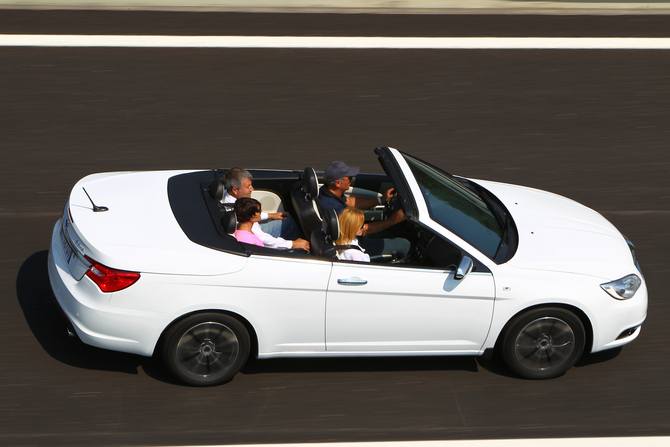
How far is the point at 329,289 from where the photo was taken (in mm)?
5086

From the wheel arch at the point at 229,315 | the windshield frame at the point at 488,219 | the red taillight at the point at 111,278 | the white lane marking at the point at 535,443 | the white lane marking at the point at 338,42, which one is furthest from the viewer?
the white lane marking at the point at 338,42

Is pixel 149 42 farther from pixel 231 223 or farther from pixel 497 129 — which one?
pixel 231 223

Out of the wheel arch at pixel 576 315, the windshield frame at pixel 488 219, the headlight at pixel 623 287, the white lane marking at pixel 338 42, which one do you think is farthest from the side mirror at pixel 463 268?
the white lane marking at pixel 338 42

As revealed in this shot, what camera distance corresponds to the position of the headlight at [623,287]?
5.47m

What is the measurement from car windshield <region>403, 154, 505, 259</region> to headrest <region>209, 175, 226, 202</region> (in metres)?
1.54

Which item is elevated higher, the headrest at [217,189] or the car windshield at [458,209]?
the car windshield at [458,209]

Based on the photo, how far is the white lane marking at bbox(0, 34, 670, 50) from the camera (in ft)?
37.8

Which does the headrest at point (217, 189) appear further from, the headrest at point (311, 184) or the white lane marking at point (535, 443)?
the white lane marking at point (535, 443)

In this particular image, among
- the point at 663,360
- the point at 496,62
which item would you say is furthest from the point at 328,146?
the point at 663,360

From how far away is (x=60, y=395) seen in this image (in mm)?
5211

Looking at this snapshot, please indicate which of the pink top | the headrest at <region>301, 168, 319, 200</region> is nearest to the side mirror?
the pink top

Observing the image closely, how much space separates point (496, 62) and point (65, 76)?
6.39 m

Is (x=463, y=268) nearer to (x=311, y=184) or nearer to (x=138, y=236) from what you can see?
(x=311, y=184)

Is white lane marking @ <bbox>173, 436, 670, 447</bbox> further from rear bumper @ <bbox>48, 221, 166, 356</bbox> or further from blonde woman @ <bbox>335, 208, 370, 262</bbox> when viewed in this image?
blonde woman @ <bbox>335, 208, 370, 262</bbox>
